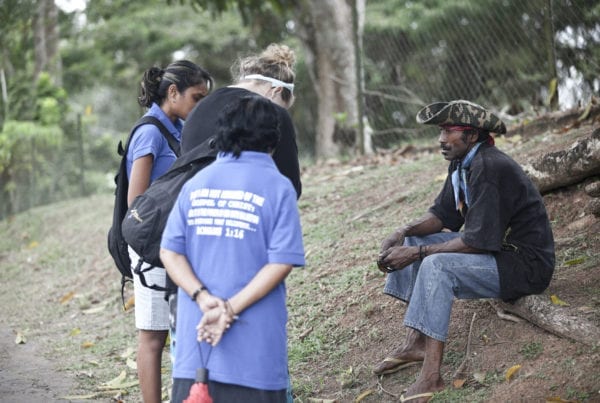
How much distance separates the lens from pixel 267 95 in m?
4.11

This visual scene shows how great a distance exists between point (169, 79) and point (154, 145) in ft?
1.33

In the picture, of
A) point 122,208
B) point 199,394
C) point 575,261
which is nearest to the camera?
point 199,394

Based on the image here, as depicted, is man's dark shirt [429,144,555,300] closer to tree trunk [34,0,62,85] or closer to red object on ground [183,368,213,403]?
red object on ground [183,368,213,403]

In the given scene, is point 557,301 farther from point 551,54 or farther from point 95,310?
point 95,310

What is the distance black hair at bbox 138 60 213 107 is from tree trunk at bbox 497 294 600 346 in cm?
223

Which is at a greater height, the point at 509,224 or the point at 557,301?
the point at 509,224

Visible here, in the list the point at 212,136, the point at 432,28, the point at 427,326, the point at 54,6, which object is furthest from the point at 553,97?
the point at 54,6

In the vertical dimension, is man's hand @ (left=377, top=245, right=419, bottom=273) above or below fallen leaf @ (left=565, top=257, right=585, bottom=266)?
above

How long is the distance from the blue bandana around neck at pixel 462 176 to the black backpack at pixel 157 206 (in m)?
1.55

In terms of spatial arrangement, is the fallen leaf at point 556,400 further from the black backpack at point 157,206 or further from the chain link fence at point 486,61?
the chain link fence at point 486,61

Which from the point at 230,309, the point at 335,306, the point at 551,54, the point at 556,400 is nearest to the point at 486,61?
the point at 551,54

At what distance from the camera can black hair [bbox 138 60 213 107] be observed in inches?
180

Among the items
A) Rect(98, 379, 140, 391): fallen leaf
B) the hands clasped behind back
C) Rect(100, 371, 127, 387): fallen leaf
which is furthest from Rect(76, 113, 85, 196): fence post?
the hands clasped behind back

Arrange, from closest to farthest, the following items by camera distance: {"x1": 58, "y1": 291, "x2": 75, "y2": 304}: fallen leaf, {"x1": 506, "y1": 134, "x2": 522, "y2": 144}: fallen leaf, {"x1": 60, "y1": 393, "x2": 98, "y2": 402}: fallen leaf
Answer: {"x1": 60, "y1": 393, "x2": 98, "y2": 402}: fallen leaf, {"x1": 506, "y1": 134, "x2": 522, "y2": 144}: fallen leaf, {"x1": 58, "y1": 291, "x2": 75, "y2": 304}: fallen leaf
